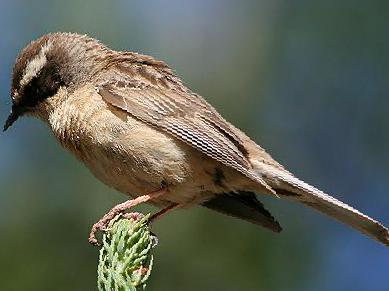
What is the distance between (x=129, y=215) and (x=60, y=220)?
4484mm

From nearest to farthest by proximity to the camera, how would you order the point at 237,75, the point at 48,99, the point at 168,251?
the point at 48,99 → the point at 168,251 → the point at 237,75

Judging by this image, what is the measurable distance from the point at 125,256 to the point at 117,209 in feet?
4.66

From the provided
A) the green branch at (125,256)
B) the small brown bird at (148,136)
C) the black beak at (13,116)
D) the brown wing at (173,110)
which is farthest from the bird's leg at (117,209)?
the black beak at (13,116)

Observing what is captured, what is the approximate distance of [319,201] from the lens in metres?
6.98

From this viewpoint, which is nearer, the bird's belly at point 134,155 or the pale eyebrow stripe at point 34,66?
the bird's belly at point 134,155

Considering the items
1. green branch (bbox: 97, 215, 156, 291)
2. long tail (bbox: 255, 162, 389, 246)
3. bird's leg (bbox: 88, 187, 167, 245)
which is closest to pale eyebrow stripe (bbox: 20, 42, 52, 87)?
bird's leg (bbox: 88, 187, 167, 245)

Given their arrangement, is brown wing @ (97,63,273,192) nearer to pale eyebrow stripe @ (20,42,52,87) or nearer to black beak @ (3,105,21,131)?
pale eyebrow stripe @ (20,42,52,87)

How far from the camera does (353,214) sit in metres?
6.88

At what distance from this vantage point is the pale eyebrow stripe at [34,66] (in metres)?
7.50

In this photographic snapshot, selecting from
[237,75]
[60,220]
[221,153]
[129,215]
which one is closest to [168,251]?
[60,220]

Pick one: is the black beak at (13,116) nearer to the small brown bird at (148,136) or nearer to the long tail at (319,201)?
the small brown bird at (148,136)

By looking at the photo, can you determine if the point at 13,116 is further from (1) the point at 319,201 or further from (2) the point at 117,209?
(1) the point at 319,201

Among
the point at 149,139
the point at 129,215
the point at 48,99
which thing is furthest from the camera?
the point at 48,99

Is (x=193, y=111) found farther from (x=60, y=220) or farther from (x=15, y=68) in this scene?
(x=60, y=220)
